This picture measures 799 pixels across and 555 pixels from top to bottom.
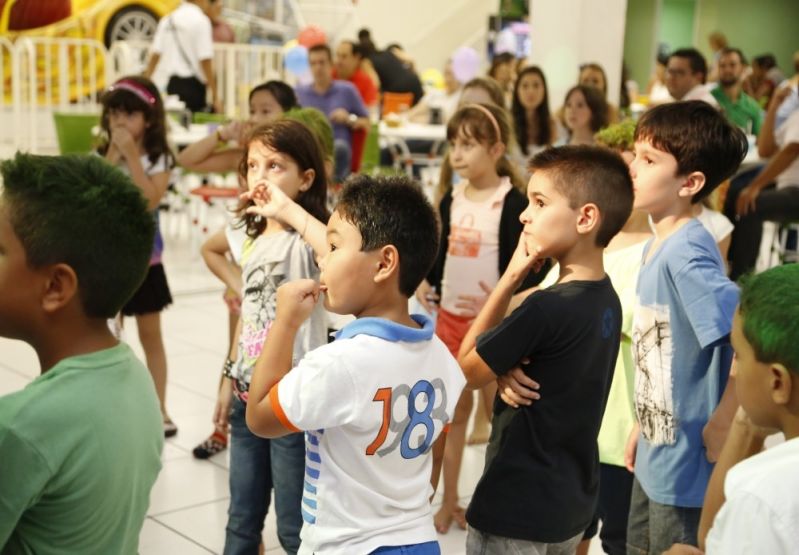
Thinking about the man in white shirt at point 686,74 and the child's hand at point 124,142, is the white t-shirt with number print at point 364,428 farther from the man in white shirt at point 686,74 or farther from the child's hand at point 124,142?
the man in white shirt at point 686,74

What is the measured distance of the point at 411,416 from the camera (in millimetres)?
1888

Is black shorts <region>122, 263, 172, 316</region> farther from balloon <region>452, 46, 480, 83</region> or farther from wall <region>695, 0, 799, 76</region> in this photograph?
wall <region>695, 0, 799, 76</region>

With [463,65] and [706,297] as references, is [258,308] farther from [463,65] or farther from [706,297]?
[463,65]

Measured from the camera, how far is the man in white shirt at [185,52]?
8.72 m

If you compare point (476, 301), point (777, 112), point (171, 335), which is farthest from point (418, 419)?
point (777, 112)

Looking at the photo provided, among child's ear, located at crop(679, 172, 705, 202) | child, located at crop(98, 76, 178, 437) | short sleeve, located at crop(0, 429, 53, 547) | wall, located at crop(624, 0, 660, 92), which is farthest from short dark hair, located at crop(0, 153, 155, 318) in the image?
wall, located at crop(624, 0, 660, 92)

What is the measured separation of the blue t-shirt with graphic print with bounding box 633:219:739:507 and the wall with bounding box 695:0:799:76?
19.8 metres

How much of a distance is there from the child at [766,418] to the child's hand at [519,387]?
54 centimetres

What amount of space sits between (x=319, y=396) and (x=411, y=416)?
201mm

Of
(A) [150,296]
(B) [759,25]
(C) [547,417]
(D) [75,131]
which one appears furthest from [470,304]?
(B) [759,25]

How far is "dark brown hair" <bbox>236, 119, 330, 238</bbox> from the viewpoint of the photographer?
8.80 ft

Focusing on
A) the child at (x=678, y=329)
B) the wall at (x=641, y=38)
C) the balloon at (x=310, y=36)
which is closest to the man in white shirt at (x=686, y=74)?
the balloon at (x=310, y=36)

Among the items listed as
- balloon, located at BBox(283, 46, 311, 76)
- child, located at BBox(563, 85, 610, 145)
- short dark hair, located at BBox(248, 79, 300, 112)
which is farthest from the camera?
balloon, located at BBox(283, 46, 311, 76)

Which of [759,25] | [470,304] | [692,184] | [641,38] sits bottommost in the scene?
[470,304]
